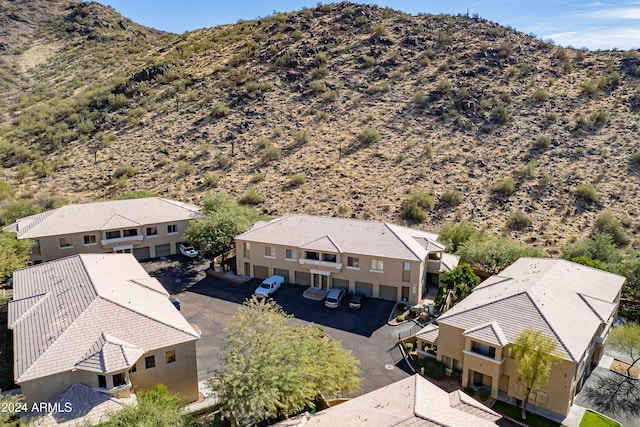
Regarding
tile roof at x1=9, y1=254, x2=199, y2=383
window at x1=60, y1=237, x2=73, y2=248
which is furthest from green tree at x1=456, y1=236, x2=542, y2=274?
window at x1=60, y1=237, x2=73, y2=248

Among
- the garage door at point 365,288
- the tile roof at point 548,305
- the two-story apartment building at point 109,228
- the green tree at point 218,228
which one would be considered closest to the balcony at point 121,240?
the two-story apartment building at point 109,228

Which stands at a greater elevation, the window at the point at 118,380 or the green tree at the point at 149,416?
the green tree at the point at 149,416

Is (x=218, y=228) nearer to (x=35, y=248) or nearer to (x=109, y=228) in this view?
(x=109, y=228)

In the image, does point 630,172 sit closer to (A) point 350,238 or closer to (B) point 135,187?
(A) point 350,238

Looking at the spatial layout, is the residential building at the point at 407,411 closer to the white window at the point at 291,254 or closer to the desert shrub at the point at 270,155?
the white window at the point at 291,254

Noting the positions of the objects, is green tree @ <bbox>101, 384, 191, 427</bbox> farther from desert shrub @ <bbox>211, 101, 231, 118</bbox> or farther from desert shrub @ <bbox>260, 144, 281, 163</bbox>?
desert shrub @ <bbox>211, 101, 231, 118</bbox>

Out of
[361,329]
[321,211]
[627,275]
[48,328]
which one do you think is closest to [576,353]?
[361,329]

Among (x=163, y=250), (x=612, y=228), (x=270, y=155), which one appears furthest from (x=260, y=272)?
(x=612, y=228)
